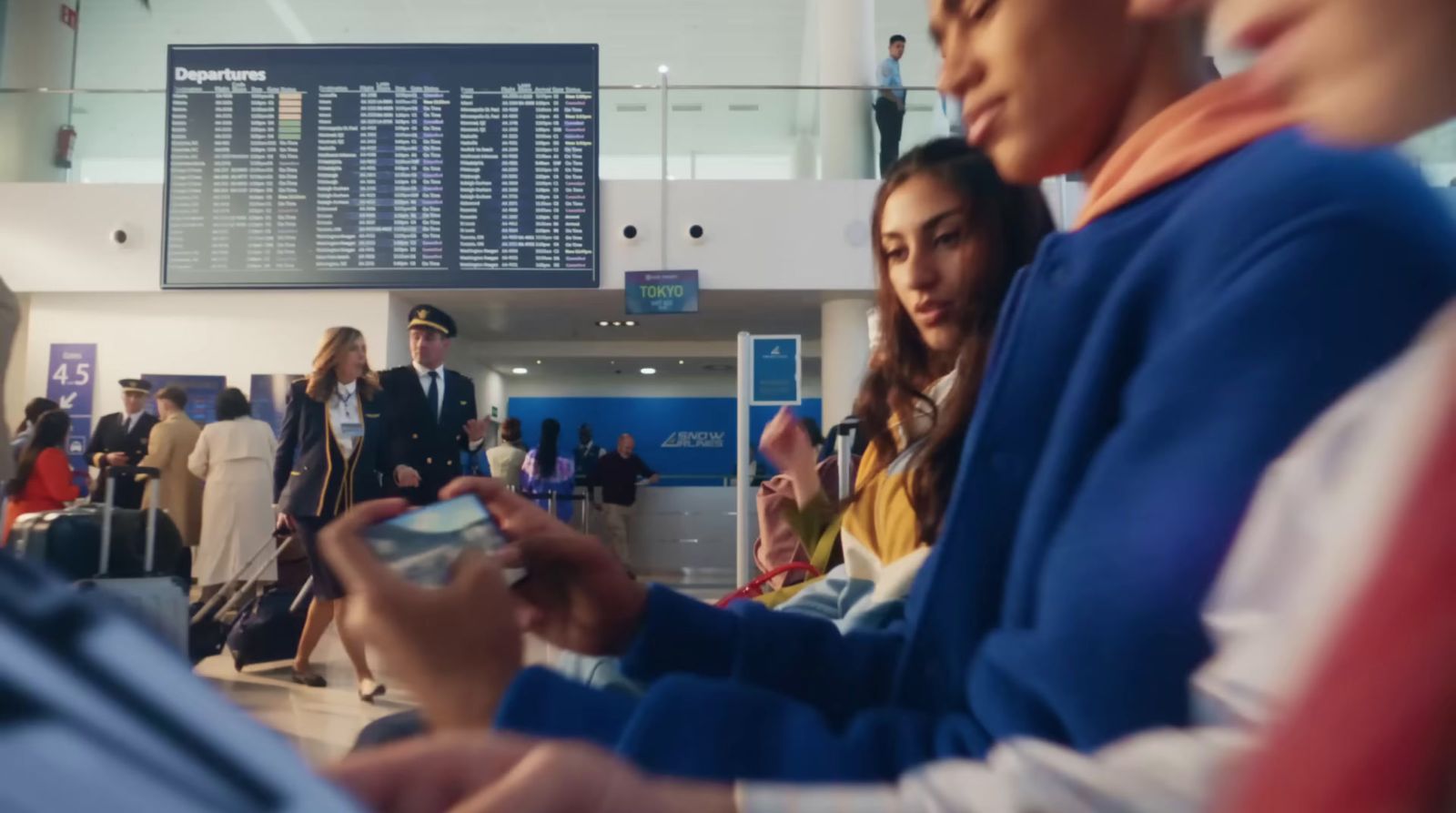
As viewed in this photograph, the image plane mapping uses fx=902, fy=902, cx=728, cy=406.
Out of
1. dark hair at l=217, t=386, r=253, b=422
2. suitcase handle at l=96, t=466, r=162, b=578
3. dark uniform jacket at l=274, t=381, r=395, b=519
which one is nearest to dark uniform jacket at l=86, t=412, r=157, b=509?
suitcase handle at l=96, t=466, r=162, b=578

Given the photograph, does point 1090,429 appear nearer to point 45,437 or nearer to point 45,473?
point 45,473

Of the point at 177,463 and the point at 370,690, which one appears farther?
the point at 177,463

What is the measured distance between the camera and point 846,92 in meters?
5.82

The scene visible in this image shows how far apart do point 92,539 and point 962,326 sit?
1.32 metres

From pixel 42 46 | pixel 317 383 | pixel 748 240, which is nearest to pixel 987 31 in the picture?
pixel 317 383

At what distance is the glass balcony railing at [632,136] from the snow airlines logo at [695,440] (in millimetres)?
4316

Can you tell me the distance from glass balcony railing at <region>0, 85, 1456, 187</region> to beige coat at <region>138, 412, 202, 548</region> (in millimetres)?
1861

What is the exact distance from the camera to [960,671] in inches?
17.5

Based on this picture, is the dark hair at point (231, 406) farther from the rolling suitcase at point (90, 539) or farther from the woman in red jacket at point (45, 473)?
the rolling suitcase at point (90, 539)

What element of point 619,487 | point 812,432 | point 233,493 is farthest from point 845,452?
point 619,487

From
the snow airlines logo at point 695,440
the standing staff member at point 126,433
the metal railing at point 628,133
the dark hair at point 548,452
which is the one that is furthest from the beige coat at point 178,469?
the snow airlines logo at point 695,440

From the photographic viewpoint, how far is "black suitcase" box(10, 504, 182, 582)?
735 millimetres

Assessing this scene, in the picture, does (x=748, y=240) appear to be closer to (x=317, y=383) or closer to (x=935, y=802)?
(x=317, y=383)

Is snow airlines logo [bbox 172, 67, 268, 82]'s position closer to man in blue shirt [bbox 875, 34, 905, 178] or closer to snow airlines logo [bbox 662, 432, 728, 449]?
man in blue shirt [bbox 875, 34, 905, 178]
